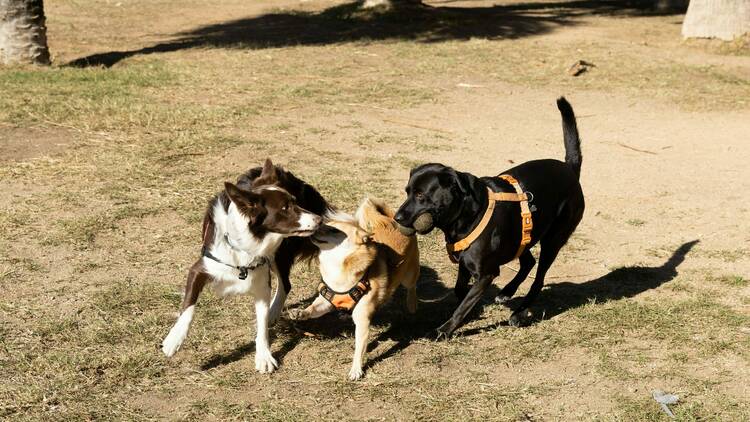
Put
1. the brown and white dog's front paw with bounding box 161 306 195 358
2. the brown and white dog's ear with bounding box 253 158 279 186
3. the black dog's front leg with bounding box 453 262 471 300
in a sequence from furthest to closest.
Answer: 1. the black dog's front leg with bounding box 453 262 471 300
2. the brown and white dog's ear with bounding box 253 158 279 186
3. the brown and white dog's front paw with bounding box 161 306 195 358

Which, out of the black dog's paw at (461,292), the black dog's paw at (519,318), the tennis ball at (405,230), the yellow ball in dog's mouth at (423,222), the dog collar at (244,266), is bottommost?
the black dog's paw at (519,318)

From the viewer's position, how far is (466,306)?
5.53m

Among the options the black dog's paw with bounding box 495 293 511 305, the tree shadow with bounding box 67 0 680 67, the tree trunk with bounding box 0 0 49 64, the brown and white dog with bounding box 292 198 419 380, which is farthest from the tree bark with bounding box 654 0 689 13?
the brown and white dog with bounding box 292 198 419 380

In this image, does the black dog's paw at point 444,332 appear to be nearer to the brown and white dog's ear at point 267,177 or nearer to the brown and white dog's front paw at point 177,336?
the brown and white dog's ear at point 267,177

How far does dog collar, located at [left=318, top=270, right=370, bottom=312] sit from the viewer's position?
509 cm

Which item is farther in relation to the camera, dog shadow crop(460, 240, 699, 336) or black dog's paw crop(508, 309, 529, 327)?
dog shadow crop(460, 240, 699, 336)

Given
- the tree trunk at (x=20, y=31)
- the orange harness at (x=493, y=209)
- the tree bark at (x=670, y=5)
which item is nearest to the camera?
the orange harness at (x=493, y=209)

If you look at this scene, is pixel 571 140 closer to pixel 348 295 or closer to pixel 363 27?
pixel 348 295

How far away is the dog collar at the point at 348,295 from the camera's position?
5.09 m

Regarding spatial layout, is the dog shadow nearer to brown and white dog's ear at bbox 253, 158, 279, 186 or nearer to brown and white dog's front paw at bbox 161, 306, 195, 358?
brown and white dog's ear at bbox 253, 158, 279, 186

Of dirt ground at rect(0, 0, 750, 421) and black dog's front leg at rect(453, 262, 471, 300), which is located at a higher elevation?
black dog's front leg at rect(453, 262, 471, 300)

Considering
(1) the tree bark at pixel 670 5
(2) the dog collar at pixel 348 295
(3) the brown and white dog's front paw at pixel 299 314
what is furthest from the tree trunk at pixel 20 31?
(1) the tree bark at pixel 670 5

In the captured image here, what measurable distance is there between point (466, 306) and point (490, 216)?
1.92 ft

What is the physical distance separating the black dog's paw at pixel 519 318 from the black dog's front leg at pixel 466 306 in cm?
48
